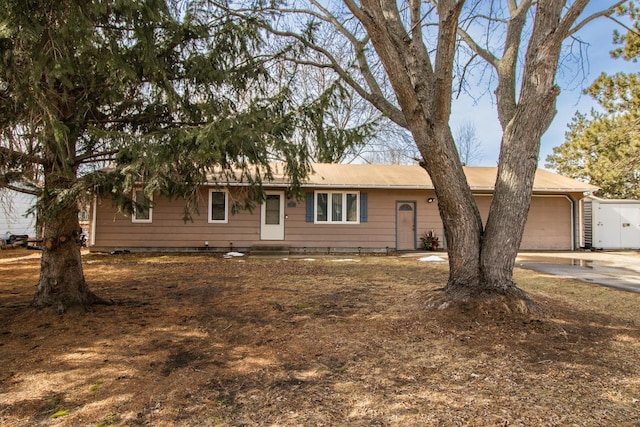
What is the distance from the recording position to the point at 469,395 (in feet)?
8.83

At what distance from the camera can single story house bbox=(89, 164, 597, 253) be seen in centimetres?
1270

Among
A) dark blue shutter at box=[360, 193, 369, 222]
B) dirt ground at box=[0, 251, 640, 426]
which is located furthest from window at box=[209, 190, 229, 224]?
dirt ground at box=[0, 251, 640, 426]

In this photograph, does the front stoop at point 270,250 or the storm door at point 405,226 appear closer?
the front stoop at point 270,250

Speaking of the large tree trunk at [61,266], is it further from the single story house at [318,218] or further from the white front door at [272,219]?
the white front door at [272,219]

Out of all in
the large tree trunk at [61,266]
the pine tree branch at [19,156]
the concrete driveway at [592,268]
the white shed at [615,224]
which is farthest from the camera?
the white shed at [615,224]

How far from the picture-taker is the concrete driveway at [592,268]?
24.6 feet

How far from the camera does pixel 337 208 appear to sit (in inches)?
521

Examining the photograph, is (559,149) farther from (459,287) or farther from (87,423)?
(87,423)

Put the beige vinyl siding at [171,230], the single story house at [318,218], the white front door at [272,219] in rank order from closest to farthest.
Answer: the beige vinyl siding at [171,230] < the single story house at [318,218] < the white front door at [272,219]

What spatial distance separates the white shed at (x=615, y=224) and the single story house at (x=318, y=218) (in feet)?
5.43

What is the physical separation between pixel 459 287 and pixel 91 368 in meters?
3.93

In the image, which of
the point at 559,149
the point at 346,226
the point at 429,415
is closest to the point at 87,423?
the point at 429,415

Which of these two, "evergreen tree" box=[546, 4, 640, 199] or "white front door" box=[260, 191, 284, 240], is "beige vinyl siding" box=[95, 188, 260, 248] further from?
"evergreen tree" box=[546, 4, 640, 199]

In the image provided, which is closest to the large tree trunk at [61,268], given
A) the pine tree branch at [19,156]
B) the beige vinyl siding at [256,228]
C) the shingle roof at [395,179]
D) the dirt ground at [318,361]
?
the dirt ground at [318,361]
